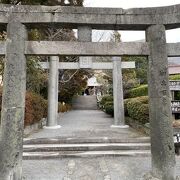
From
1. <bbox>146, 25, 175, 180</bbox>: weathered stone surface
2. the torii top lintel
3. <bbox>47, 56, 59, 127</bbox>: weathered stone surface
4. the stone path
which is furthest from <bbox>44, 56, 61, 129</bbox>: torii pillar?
<bbox>146, 25, 175, 180</bbox>: weathered stone surface

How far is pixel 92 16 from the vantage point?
5184 mm

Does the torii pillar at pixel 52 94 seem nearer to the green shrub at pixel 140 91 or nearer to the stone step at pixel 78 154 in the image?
the stone step at pixel 78 154

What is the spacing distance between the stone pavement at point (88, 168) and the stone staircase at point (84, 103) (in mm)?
25534

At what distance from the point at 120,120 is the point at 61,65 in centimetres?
444

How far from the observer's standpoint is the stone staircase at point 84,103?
33.2 metres

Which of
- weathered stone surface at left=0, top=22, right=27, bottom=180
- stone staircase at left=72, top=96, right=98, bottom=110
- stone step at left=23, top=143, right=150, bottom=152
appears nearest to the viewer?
weathered stone surface at left=0, top=22, right=27, bottom=180

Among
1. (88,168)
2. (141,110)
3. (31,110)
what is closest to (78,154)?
(88,168)

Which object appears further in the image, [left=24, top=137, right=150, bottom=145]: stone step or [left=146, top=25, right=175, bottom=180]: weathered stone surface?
[left=24, top=137, right=150, bottom=145]: stone step

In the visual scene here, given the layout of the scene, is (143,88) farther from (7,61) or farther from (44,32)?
(7,61)

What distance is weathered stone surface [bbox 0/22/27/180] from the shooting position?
4.80 meters

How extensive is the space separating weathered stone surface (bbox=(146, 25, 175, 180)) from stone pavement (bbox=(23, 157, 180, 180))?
776 mm

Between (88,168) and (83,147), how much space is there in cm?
168

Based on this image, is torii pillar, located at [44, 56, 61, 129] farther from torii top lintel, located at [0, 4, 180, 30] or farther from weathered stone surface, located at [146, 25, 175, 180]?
weathered stone surface, located at [146, 25, 175, 180]

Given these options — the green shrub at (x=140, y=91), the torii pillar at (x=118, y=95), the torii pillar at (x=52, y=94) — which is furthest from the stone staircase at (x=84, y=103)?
the torii pillar at (x=118, y=95)
